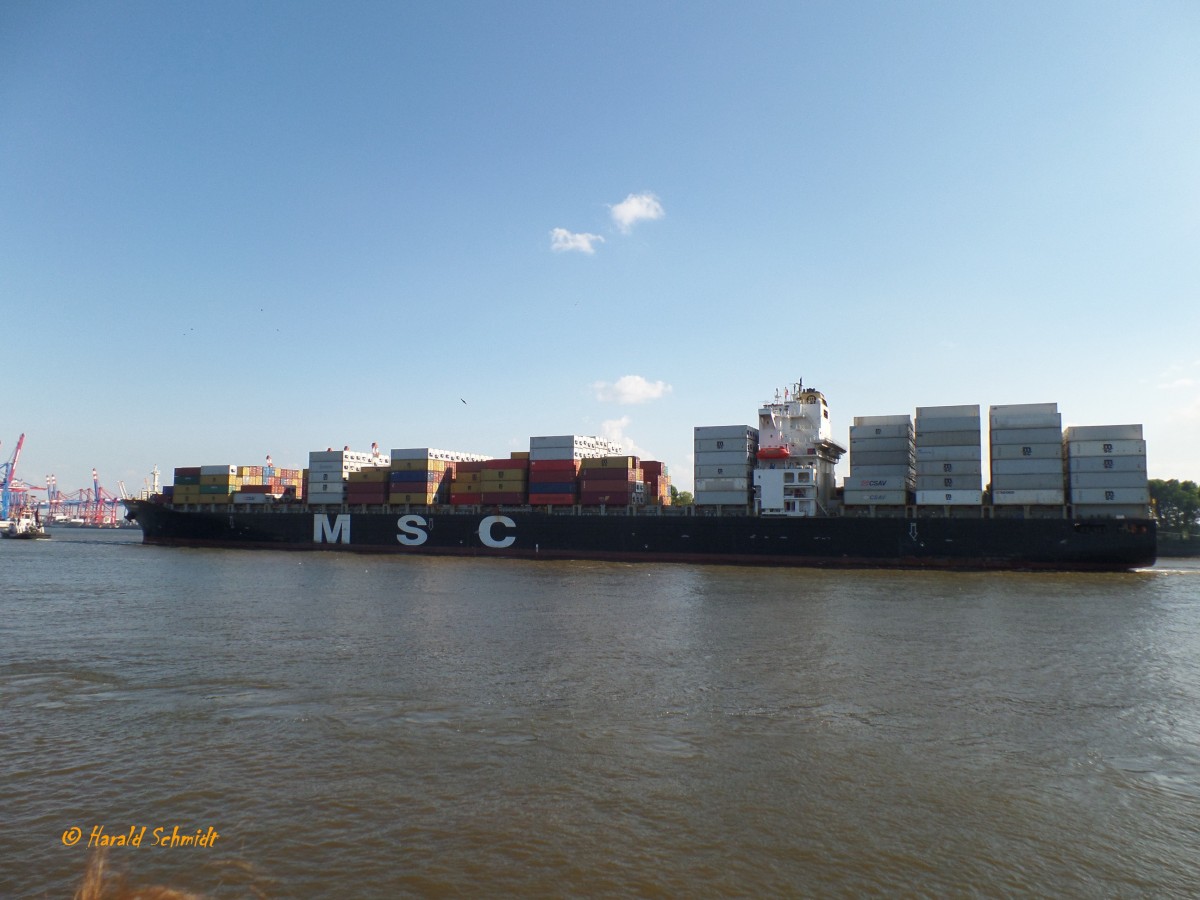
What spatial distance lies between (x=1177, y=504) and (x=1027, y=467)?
273ft

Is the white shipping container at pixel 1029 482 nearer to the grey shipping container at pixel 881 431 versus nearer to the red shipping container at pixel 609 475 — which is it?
the grey shipping container at pixel 881 431

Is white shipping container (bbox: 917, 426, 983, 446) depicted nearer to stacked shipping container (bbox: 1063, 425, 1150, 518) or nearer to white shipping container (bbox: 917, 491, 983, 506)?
white shipping container (bbox: 917, 491, 983, 506)

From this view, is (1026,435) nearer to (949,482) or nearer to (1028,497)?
(1028,497)

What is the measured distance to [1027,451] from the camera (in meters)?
49.7

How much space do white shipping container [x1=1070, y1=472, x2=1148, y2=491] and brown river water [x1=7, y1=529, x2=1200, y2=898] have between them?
2633cm

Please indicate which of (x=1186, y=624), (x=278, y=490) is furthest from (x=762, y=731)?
(x=278, y=490)

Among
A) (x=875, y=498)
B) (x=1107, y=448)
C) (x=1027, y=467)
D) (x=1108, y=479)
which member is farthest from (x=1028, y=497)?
(x=875, y=498)

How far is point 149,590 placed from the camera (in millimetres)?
33969

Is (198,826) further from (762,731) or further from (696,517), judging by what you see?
(696,517)

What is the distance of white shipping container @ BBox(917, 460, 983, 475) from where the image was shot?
50.4m

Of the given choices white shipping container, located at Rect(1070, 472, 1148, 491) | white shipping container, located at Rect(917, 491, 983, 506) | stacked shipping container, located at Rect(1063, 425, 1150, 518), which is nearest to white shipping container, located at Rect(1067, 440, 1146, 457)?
stacked shipping container, located at Rect(1063, 425, 1150, 518)

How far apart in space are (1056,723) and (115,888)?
1610 cm

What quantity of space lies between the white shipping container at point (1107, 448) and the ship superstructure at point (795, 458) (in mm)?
18020

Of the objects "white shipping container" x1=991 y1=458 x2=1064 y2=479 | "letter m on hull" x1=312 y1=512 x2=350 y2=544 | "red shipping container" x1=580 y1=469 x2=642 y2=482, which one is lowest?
"letter m on hull" x1=312 y1=512 x2=350 y2=544
